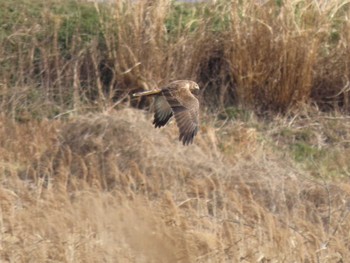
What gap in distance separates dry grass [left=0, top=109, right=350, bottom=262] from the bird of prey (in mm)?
586

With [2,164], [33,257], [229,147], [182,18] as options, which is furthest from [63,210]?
[182,18]

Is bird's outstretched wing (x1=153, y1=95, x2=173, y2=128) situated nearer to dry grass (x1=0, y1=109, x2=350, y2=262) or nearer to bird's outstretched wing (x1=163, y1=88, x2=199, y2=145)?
bird's outstretched wing (x1=163, y1=88, x2=199, y2=145)

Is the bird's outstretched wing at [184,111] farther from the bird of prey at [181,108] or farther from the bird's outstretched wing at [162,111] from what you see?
the bird's outstretched wing at [162,111]

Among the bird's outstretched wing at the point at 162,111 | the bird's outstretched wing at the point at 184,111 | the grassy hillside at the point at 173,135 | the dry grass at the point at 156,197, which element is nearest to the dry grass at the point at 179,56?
the grassy hillside at the point at 173,135

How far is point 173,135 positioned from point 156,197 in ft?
3.24

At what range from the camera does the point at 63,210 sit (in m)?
7.85

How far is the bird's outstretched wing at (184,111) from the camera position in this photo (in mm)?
7105

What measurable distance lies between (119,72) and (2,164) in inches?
74.2

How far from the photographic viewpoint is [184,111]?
7184 millimetres

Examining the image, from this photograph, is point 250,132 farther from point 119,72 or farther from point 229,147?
point 119,72

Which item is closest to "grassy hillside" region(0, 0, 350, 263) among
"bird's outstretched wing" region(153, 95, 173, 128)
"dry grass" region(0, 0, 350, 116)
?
"dry grass" region(0, 0, 350, 116)

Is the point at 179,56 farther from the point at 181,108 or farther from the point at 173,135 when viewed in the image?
the point at 181,108

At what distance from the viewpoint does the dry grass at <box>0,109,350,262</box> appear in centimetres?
729

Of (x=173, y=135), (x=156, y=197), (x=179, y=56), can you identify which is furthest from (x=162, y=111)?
(x=179, y=56)
